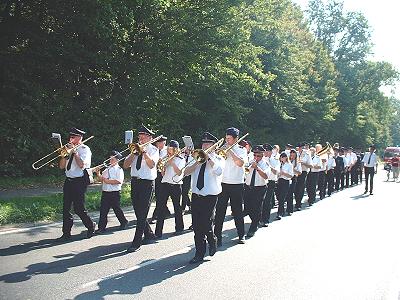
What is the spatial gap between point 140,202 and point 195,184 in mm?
1294

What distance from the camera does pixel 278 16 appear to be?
35.2 metres

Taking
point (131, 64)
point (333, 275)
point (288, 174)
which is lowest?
point (333, 275)

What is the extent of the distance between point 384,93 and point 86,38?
182 feet

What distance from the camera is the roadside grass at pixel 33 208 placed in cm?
1087

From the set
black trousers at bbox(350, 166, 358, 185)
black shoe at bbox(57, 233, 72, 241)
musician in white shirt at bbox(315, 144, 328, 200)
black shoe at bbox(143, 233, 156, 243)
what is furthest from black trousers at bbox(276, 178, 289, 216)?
black trousers at bbox(350, 166, 358, 185)

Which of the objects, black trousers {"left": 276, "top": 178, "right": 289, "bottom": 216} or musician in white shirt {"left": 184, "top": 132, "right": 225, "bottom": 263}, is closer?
musician in white shirt {"left": 184, "top": 132, "right": 225, "bottom": 263}

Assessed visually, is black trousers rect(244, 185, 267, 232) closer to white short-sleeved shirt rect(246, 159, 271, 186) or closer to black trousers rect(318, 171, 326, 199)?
white short-sleeved shirt rect(246, 159, 271, 186)

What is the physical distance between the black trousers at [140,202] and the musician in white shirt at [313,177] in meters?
9.51

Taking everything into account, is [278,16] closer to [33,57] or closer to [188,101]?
[188,101]

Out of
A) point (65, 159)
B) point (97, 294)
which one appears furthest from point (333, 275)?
point (65, 159)

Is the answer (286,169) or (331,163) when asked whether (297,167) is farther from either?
(331,163)

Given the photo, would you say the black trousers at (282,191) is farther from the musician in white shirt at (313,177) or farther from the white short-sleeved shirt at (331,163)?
the white short-sleeved shirt at (331,163)

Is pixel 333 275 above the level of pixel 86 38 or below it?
below

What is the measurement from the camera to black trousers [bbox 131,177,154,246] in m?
8.80
